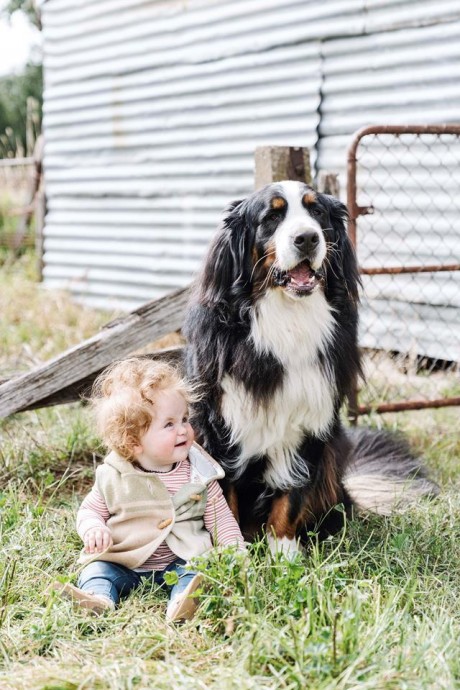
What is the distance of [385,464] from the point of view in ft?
12.8

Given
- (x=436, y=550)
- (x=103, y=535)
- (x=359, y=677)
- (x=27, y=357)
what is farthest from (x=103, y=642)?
(x=27, y=357)

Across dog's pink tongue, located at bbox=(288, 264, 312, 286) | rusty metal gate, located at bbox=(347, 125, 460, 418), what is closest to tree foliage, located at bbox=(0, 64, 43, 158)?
rusty metal gate, located at bbox=(347, 125, 460, 418)

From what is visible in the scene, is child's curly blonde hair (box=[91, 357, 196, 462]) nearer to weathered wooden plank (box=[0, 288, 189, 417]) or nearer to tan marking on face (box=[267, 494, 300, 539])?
tan marking on face (box=[267, 494, 300, 539])

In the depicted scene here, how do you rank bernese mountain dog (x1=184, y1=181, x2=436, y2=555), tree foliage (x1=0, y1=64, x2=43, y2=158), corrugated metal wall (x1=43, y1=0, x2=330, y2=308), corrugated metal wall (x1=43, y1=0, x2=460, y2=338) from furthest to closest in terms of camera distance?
tree foliage (x1=0, y1=64, x2=43, y2=158), corrugated metal wall (x1=43, y1=0, x2=330, y2=308), corrugated metal wall (x1=43, y1=0, x2=460, y2=338), bernese mountain dog (x1=184, y1=181, x2=436, y2=555)

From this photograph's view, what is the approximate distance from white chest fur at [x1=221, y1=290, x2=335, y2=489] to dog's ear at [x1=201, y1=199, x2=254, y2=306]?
0.37ft

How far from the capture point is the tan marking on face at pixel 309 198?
9.98 ft

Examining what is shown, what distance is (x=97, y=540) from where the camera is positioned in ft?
9.12

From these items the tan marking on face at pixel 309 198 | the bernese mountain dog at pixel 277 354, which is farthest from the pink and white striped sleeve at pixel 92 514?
the tan marking on face at pixel 309 198

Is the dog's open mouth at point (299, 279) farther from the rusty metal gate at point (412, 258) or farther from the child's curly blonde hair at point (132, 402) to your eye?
the rusty metal gate at point (412, 258)

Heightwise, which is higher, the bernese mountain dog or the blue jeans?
the bernese mountain dog

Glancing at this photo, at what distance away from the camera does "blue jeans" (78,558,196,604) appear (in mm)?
2736

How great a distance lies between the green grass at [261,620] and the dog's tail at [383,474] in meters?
0.16

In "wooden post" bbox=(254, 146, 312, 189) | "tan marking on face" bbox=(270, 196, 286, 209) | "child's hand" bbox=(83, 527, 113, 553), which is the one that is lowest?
"child's hand" bbox=(83, 527, 113, 553)

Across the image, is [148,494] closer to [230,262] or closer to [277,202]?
[230,262]
